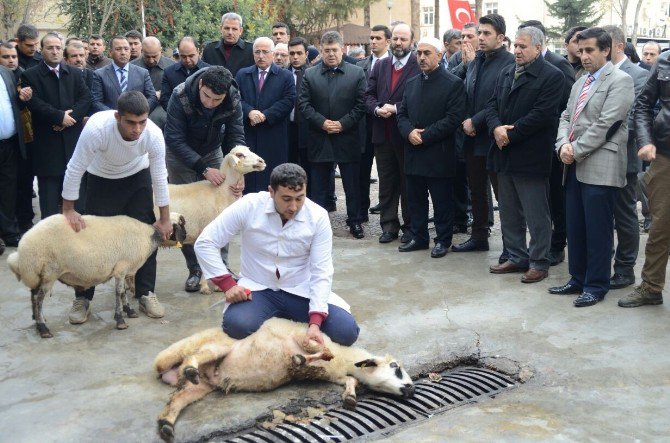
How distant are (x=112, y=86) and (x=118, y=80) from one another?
0.14 m

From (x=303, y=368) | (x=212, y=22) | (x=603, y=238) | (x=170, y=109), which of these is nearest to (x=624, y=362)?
(x=603, y=238)

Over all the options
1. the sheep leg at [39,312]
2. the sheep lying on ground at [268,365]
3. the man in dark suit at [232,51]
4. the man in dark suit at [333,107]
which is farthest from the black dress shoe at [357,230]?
the sheep lying on ground at [268,365]

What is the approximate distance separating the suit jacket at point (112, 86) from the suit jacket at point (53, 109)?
33cm

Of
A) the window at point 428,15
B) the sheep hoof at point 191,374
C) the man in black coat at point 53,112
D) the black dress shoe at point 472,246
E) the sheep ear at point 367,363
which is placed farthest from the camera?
the window at point 428,15

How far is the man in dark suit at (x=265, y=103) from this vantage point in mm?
9961

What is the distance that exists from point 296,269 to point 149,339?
59.0 inches

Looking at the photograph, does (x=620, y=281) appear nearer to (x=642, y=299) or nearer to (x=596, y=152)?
(x=642, y=299)

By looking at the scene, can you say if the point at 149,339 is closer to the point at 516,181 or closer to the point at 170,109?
the point at 170,109

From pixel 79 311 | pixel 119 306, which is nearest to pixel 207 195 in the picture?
pixel 119 306

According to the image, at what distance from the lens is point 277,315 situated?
572cm

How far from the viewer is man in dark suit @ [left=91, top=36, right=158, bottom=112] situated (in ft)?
32.4

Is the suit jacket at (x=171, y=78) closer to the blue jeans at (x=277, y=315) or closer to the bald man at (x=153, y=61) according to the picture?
the bald man at (x=153, y=61)

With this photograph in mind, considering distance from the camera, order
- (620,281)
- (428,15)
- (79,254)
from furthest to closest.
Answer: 1. (428,15)
2. (620,281)
3. (79,254)

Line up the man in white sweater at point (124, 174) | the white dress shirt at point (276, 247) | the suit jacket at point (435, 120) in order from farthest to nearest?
the suit jacket at point (435, 120) < the man in white sweater at point (124, 174) < the white dress shirt at point (276, 247)
